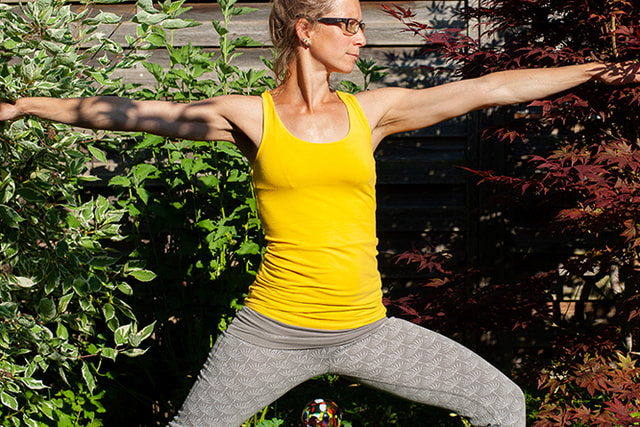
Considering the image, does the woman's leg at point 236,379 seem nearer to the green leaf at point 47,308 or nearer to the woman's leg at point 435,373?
the woman's leg at point 435,373

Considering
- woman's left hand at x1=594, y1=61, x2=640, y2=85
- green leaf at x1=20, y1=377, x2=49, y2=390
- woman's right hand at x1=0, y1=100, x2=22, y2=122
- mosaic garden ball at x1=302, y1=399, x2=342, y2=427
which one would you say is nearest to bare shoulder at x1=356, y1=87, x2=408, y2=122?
woman's left hand at x1=594, y1=61, x2=640, y2=85

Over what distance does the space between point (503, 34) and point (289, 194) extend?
9.30 feet

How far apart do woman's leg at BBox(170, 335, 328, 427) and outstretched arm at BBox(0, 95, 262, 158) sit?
63cm

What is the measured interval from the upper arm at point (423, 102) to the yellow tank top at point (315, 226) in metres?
0.16

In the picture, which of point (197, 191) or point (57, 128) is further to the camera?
point (197, 191)

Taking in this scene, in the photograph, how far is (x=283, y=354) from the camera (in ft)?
6.31

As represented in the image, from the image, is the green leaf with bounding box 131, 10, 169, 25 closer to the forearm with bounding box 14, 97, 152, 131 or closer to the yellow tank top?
the forearm with bounding box 14, 97, 152, 131

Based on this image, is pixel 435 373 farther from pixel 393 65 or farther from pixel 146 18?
pixel 393 65

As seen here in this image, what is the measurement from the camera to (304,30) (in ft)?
6.61

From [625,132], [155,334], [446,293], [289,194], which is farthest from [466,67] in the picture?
[155,334]

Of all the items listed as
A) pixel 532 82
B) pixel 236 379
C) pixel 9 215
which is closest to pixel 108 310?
pixel 9 215

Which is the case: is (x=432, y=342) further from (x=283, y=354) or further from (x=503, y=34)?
(x=503, y=34)

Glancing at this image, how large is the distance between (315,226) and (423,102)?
0.55 m

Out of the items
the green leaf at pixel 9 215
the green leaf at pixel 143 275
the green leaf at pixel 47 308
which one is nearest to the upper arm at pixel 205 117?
the green leaf at pixel 9 215
